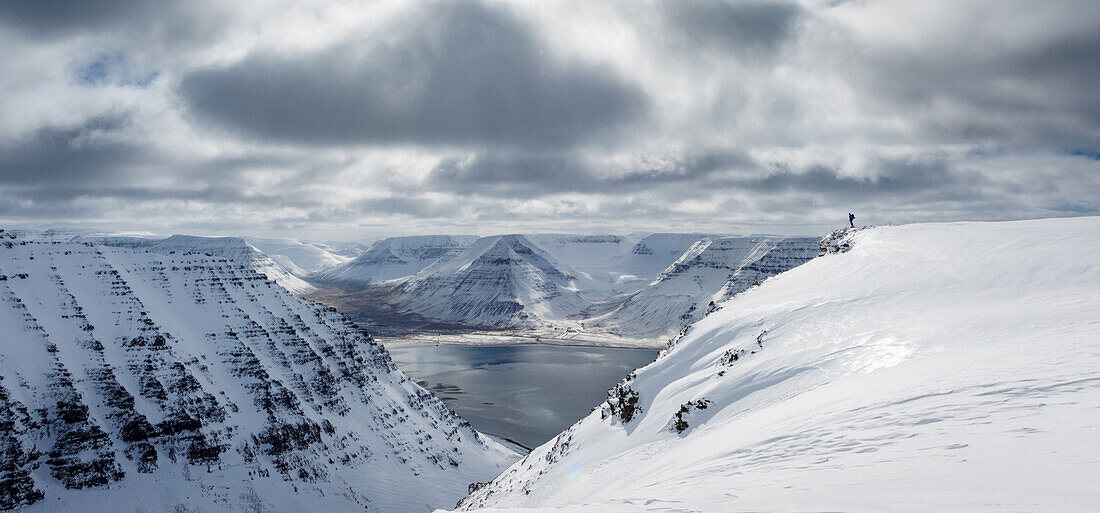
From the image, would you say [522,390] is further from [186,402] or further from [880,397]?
[880,397]

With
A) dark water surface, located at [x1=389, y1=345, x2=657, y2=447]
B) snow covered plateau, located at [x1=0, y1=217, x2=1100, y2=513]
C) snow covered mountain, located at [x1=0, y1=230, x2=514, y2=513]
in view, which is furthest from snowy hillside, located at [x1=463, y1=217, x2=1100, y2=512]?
dark water surface, located at [x1=389, y1=345, x2=657, y2=447]

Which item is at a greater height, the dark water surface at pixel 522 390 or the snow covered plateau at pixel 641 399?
the snow covered plateau at pixel 641 399

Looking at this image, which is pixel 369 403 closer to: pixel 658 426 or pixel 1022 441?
pixel 658 426

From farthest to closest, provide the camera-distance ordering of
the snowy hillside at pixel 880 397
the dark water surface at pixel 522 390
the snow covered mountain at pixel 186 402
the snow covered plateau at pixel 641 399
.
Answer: the dark water surface at pixel 522 390
the snow covered mountain at pixel 186 402
the snow covered plateau at pixel 641 399
the snowy hillside at pixel 880 397

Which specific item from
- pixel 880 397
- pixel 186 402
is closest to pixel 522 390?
pixel 186 402

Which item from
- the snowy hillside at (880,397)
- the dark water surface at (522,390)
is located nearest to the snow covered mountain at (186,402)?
the dark water surface at (522,390)

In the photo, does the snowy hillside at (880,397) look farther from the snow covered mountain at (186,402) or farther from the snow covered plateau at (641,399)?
the snow covered mountain at (186,402)

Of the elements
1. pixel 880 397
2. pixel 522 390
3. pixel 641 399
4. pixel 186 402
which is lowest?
pixel 522 390
